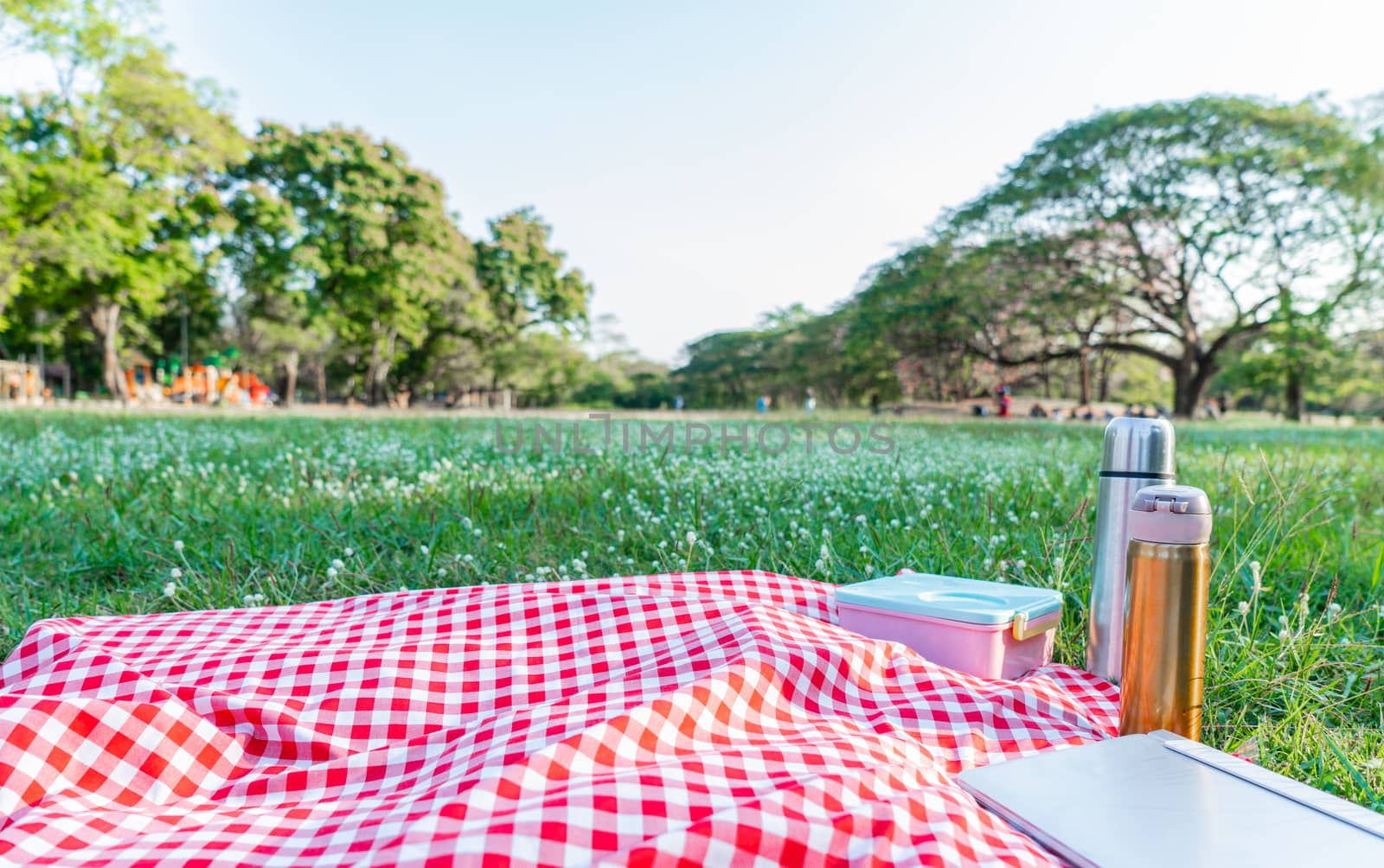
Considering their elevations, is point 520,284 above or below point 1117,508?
above

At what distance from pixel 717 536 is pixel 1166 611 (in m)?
1.88

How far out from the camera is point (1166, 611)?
1.31 metres

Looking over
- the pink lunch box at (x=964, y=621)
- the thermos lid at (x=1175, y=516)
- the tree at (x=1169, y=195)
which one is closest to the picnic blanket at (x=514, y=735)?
the pink lunch box at (x=964, y=621)

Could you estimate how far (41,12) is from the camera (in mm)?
15914

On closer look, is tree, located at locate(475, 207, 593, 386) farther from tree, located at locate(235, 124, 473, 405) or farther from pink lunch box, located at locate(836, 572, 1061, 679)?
pink lunch box, located at locate(836, 572, 1061, 679)

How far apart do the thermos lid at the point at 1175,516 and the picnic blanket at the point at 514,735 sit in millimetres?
441

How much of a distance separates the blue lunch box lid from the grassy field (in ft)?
0.93

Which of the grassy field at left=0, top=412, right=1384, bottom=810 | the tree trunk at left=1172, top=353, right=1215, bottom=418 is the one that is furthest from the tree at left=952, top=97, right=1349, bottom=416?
the grassy field at left=0, top=412, right=1384, bottom=810

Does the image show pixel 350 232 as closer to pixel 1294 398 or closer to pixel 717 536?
pixel 717 536

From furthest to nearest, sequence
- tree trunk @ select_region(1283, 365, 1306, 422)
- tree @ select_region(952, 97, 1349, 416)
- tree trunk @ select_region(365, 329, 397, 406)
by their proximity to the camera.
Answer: tree trunk @ select_region(365, 329, 397, 406) → tree trunk @ select_region(1283, 365, 1306, 422) → tree @ select_region(952, 97, 1349, 416)

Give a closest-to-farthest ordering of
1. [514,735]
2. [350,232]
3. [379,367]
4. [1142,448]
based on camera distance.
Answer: [514,735]
[1142,448]
[350,232]
[379,367]

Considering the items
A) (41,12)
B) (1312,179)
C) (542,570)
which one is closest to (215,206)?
(41,12)

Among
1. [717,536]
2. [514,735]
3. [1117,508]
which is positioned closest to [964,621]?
[1117,508]

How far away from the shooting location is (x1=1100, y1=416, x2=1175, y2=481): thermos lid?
1.65 m
